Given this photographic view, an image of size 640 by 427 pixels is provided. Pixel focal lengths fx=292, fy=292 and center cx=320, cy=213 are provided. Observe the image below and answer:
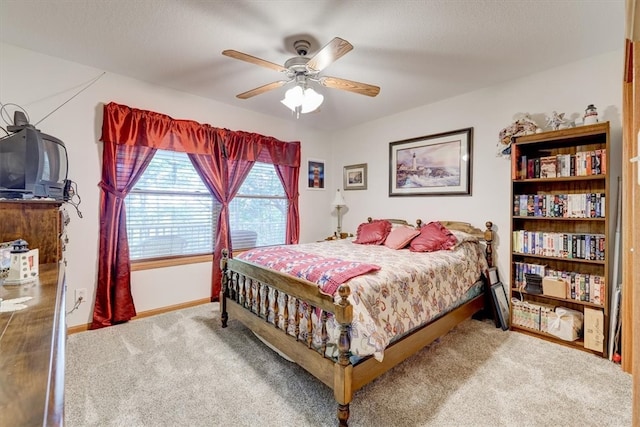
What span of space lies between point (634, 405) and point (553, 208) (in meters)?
2.41

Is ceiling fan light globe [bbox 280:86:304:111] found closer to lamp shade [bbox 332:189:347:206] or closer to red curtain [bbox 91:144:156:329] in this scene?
red curtain [bbox 91:144:156:329]

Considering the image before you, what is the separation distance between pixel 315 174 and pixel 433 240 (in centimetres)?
232

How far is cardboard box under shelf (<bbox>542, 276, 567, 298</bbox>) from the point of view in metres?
2.53

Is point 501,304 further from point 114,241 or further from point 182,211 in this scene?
point 114,241

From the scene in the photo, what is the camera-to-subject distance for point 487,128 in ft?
10.4

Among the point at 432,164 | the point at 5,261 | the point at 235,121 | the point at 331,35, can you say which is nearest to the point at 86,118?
the point at 235,121

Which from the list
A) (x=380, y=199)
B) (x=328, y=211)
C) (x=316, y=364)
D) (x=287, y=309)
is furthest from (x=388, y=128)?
(x=316, y=364)

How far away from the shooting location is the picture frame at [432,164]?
3.35 m

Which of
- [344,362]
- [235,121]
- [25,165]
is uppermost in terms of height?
[235,121]

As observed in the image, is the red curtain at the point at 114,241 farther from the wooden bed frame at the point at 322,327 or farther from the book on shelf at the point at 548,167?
the book on shelf at the point at 548,167

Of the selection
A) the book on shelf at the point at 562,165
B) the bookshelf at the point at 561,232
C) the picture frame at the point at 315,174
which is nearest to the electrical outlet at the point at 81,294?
the picture frame at the point at 315,174

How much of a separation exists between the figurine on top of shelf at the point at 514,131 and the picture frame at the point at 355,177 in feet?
6.11

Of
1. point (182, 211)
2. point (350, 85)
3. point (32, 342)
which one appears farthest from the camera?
point (182, 211)

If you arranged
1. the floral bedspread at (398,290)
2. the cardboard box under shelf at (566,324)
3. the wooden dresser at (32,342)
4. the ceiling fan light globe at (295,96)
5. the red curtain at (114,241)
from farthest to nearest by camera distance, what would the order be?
the red curtain at (114,241), the cardboard box under shelf at (566,324), the ceiling fan light globe at (295,96), the floral bedspread at (398,290), the wooden dresser at (32,342)
